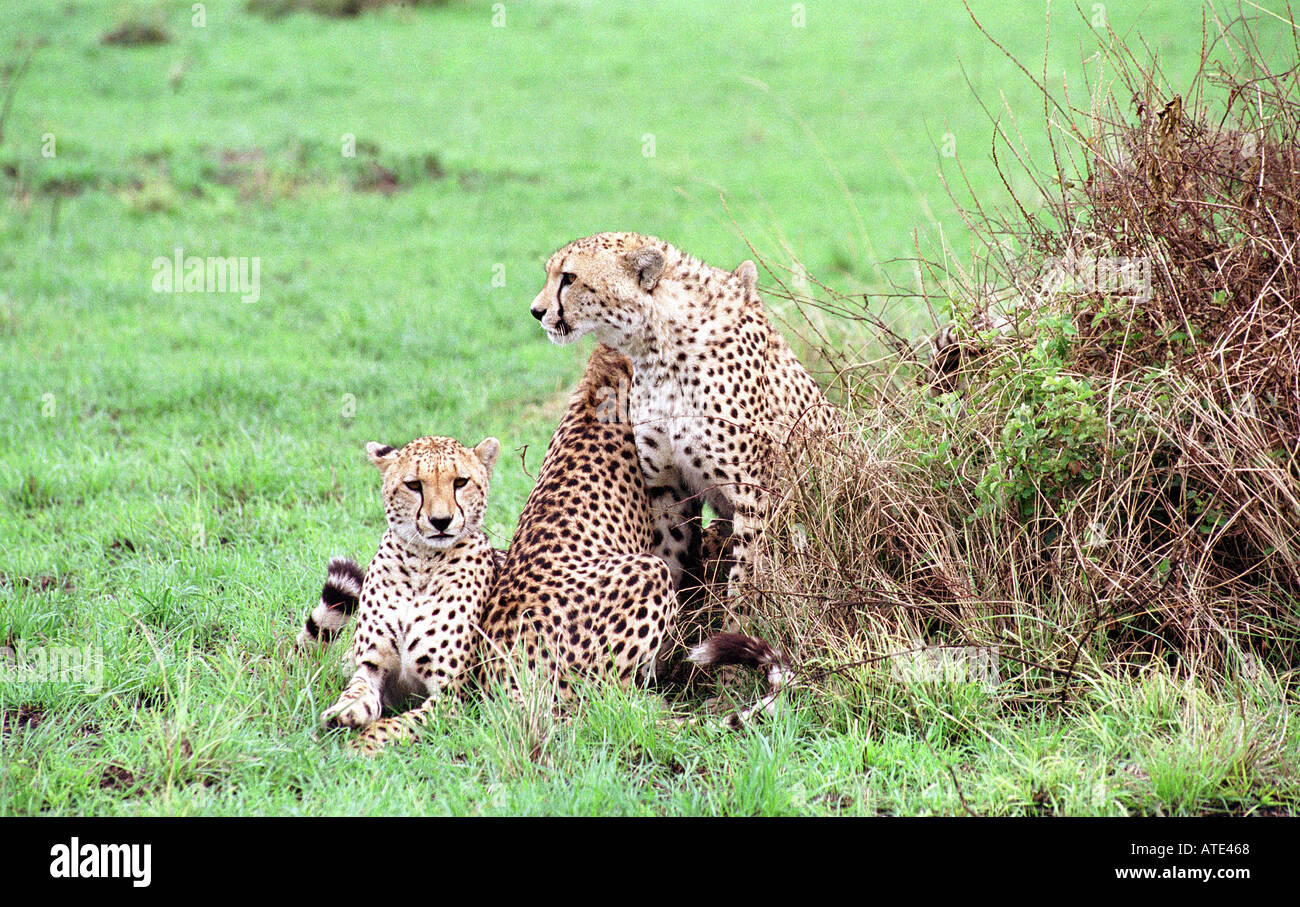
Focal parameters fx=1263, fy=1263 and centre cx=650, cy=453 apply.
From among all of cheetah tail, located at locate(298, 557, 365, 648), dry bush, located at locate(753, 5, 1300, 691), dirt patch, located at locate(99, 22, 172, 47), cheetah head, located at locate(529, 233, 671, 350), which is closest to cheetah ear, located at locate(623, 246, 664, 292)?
cheetah head, located at locate(529, 233, 671, 350)

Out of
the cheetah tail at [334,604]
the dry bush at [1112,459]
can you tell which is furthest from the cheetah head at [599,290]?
the cheetah tail at [334,604]

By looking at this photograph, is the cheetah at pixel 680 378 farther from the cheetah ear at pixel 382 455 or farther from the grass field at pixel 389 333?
the grass field at pixel 389 333

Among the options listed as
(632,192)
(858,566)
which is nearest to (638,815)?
(858,566)

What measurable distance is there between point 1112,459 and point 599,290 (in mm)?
1658

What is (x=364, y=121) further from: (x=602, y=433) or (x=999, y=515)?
(x=999, y=515)

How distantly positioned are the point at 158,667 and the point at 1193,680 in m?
3.05

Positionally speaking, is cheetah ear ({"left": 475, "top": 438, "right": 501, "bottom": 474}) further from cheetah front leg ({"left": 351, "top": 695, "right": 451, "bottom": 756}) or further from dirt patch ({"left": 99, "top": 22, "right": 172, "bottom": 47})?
dirt patch ({"left": 99, "top": 22, "right": 172, "bottom": 47})

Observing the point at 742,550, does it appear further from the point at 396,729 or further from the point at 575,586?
the point at 396,729

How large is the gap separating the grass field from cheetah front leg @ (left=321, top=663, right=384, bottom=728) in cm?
9

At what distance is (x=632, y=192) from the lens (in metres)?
11.0

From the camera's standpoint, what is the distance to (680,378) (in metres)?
4.12

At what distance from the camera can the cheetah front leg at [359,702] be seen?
11.6 ft

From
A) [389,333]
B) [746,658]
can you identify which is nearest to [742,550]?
[746,658]

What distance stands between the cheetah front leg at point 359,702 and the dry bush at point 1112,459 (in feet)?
3.93
